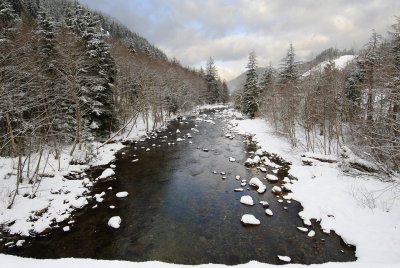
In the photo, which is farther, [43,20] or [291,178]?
[43,20]

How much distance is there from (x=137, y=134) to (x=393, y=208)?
2522cm

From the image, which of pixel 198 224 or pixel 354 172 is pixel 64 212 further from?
pixel 354 172

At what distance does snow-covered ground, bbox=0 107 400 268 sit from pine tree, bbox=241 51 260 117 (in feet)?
82.9

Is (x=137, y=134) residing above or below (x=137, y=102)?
below

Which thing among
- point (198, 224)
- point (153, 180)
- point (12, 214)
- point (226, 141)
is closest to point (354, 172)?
point (198, 224)

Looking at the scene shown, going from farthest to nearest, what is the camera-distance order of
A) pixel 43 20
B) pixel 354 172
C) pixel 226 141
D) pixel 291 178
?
pixel 226 141
pixel 43 20
pixel 291 178
pixel 354 172

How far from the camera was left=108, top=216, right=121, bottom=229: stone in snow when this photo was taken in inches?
453

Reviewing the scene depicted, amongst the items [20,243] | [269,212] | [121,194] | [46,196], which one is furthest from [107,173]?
[269,212]

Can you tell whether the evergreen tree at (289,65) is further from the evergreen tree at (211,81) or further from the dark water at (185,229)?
the evergreen tree at (211,81)

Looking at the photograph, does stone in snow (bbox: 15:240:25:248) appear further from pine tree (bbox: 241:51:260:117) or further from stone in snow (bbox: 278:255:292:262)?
pine tree (bbox: 241:51:260:117)

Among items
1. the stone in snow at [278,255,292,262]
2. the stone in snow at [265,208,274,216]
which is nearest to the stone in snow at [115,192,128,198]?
the stone in snow at [265,208,274,216]

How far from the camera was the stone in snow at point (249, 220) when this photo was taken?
11.7 m

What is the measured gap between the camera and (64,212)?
12.6 metres

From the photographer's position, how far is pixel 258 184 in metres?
15.6
